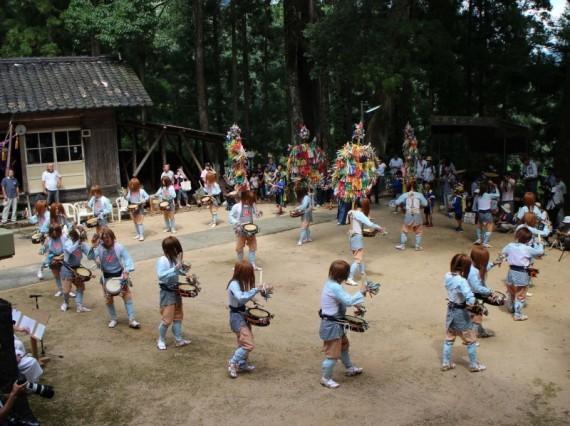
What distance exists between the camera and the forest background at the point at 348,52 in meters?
18.1

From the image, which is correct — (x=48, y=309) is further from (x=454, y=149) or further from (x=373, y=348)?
(x=454, y=149)

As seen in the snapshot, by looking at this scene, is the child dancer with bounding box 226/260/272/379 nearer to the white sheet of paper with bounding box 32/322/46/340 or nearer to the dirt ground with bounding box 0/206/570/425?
the dirt ground with bounding box 0/206/570/425

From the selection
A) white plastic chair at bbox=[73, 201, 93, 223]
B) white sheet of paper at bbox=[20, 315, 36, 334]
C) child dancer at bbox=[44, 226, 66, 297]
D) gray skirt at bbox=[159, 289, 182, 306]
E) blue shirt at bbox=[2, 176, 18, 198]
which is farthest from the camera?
blue shirt at bbox=[2, 176, 18, 198]

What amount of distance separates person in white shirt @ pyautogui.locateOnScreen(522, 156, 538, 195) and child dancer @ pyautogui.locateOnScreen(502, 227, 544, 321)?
903cm

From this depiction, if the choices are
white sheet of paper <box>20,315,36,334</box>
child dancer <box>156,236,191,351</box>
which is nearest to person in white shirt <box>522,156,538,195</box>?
child dancer <box>156,236,191,351</box>

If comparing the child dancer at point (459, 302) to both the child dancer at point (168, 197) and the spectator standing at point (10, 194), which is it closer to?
the child dancer at point (168, 197)

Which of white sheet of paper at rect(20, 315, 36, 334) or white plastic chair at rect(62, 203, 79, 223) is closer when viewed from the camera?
white sheet of paper at rect(20, 315, 36, 334)

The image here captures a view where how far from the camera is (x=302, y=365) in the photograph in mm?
8352

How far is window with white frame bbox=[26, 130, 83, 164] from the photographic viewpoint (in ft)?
65.0

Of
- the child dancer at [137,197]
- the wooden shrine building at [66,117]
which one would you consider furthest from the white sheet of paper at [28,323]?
the wooden shrine building at [66,117]

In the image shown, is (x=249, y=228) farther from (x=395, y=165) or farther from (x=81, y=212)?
(x=395, y=165)

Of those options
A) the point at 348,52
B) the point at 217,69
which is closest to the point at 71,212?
the point at 348,52

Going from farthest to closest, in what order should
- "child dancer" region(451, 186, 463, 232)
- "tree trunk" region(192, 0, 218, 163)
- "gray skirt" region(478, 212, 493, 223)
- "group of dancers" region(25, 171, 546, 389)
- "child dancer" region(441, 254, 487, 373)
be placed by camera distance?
1. "tree trunk" region(192, 0, 218, 163)
2. "child dancer" region(451, 186, 463, 232)
3. "gray skirt" region(478, 212, 493, 223)
4. "child dancer" region(441, 254, 487, 373)
5. "group of dancers" region(25, 171, 546, 389)

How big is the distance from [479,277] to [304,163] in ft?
34.7
